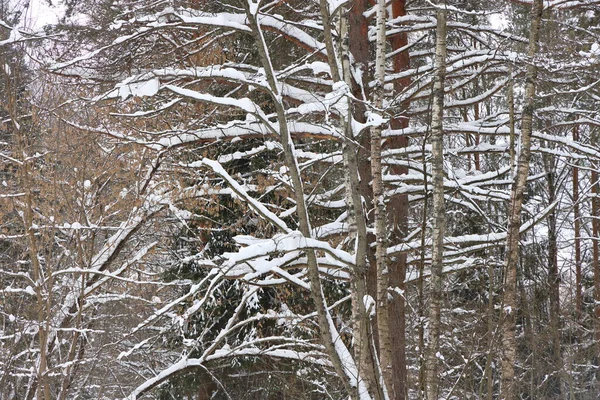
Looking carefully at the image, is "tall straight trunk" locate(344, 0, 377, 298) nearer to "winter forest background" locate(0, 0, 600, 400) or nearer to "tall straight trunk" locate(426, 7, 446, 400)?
"winter forest background" locate(0, 0, 600, 400)

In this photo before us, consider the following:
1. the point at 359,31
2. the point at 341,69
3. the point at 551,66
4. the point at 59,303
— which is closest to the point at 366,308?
the point at 341,69

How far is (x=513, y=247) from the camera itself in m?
5.36

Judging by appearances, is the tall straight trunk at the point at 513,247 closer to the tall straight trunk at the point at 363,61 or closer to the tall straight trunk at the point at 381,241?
the tall straight trunk at the point at 381,241

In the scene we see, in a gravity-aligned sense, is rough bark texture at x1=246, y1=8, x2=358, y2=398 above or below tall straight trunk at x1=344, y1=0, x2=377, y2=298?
below

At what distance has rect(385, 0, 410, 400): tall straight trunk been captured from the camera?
6636 millimetres

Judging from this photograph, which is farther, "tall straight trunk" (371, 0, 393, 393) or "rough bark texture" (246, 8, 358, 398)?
"tall straight trunk" (371, 0, 393, 393)

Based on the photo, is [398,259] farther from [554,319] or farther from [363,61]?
[363,61]

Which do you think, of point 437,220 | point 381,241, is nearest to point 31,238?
point 381,241

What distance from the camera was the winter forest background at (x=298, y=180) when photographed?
5.00m

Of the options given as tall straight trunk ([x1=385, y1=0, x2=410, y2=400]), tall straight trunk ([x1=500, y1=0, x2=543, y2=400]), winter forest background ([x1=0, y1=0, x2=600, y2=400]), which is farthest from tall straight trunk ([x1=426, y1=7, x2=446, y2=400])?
tall straight trunk ([x1=500, y1=0, x2=543, y2=400])

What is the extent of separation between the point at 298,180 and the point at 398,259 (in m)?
3.37

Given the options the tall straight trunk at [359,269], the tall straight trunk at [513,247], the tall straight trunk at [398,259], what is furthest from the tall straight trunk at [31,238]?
the tall straight trunk at [513,247]

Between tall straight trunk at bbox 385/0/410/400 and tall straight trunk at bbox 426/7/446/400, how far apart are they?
1.20ft

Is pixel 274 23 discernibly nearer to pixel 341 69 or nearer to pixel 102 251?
pixel 341 69
